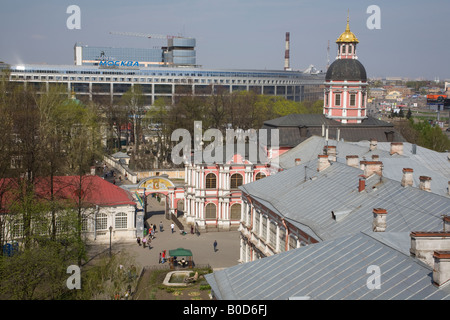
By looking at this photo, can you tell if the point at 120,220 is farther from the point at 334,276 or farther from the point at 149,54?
the point at 149,54

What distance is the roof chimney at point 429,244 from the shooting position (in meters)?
12.2

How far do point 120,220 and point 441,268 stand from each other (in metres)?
26.1

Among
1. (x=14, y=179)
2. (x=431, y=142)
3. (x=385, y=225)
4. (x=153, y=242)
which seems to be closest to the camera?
(x=385, y=225)

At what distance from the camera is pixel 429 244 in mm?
12242

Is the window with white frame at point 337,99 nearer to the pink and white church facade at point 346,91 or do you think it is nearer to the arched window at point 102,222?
the pink and white church facade at point 346,91

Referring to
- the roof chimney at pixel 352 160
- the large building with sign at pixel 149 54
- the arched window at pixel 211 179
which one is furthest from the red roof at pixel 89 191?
the large building with sign at pixel 149 54

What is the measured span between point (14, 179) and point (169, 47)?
125445 millimetres

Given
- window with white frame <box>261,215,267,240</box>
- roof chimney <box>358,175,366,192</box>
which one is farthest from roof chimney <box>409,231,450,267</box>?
window with white frame <box>261,215,267,240</box>

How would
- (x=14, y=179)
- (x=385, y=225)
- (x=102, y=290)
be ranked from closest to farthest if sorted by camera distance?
1. (x=385, y=225)
2. (x=102, y=290)
3. (x=14, y=179)

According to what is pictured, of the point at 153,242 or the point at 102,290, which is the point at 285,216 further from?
the point at 153,242

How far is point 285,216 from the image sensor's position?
819 inches

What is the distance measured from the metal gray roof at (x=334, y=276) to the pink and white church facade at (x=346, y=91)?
35307mm

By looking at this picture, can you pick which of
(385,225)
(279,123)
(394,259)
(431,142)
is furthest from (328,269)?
(431,142)

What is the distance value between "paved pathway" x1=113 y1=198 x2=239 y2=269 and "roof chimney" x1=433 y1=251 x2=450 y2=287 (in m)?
19.0
